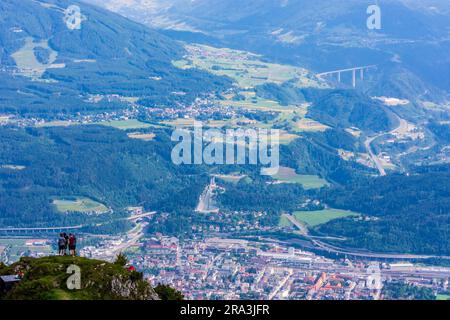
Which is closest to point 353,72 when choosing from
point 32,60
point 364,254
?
point 32,60

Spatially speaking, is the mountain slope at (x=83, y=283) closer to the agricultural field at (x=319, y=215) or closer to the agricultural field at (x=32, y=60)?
the agricultural field at (x=319, y=215)

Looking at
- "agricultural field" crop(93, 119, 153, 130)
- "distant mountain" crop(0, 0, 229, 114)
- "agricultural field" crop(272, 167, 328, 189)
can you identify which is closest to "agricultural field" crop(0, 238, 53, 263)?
"agricultural field" crop(272, 167, 328, 189)

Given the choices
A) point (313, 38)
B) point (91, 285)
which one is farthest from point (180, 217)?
point (313, 38)

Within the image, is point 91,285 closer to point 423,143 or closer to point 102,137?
point 102,137

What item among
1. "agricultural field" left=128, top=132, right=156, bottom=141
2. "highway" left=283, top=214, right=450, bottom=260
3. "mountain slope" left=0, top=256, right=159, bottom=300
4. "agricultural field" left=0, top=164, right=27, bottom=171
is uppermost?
"agricultural field" left=128, top=132, right=156, bottom=141

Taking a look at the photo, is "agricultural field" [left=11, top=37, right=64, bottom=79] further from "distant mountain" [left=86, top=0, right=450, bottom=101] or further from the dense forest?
"distant mountain" [left=86, top=0, right=450, bottom=101]

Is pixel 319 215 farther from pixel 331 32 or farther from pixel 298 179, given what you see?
pixel 331 32
